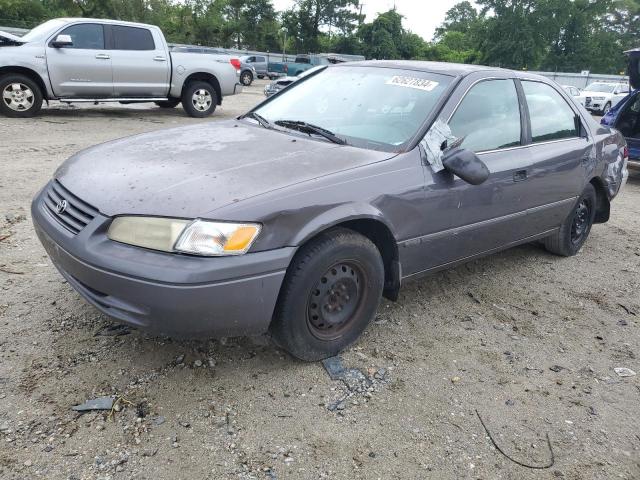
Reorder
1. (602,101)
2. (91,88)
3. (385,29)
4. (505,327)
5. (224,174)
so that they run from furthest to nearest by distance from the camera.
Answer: (385,29), (602,101), (91,88), (505,327), (224,174)

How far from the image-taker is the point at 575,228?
4.79 m

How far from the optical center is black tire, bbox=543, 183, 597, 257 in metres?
4.59

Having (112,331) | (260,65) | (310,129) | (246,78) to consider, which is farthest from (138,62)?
(260,65)

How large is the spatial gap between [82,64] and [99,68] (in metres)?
0.31

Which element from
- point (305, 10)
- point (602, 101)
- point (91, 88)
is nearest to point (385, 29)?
point (305, 10)

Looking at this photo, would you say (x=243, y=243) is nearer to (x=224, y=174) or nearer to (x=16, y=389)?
(x=224, y=174)

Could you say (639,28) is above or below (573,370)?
above

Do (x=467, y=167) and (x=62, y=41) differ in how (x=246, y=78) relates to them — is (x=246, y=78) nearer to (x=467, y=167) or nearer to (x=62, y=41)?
(x=62, y=41)

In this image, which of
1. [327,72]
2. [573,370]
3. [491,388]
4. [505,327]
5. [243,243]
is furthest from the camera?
[327,72]

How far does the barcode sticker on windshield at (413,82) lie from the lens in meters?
3.39

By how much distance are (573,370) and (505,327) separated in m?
0.52

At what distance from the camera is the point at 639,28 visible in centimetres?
5934

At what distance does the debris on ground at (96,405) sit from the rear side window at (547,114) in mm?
3252

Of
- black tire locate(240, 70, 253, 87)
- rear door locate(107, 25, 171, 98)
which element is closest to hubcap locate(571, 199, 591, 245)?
rear door locate(107, 25, 171, 98)
